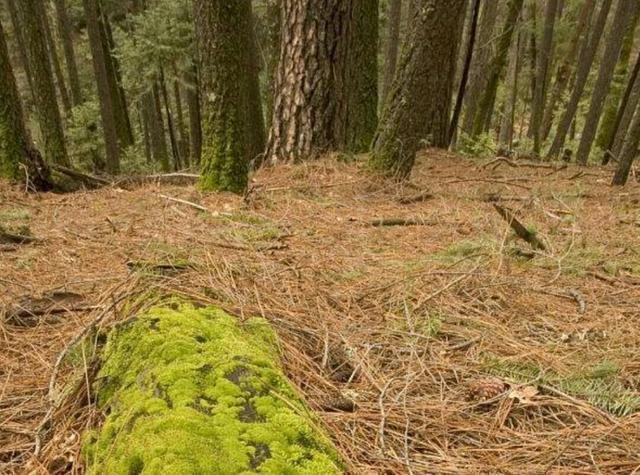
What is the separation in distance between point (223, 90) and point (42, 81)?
568 cm

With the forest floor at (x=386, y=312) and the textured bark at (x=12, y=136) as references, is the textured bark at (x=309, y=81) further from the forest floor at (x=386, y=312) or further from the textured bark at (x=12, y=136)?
the textured bark at (x=12, y=136)

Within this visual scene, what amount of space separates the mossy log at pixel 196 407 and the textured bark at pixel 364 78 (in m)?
5.78

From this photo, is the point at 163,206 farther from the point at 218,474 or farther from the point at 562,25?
the point at 562,25

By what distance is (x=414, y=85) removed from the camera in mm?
4590

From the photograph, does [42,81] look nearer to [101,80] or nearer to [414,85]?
[101,80]

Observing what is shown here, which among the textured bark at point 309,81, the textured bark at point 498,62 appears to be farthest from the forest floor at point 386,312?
the textured bark at point 498,62

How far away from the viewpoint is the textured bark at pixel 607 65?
8664mm

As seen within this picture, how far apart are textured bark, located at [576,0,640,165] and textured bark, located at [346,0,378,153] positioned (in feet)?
13.0

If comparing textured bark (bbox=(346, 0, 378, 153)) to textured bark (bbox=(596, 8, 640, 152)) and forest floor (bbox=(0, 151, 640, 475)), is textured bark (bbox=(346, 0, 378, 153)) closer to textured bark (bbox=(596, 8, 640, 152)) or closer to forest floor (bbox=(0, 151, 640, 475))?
forest floor (bbox=(0, 151, 640, 475))

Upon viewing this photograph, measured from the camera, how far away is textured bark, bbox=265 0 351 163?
18.7 feet

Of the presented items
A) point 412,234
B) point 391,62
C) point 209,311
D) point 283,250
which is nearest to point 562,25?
point 391,62

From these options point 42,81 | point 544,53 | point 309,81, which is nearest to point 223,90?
point 309,81

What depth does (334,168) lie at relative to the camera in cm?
554

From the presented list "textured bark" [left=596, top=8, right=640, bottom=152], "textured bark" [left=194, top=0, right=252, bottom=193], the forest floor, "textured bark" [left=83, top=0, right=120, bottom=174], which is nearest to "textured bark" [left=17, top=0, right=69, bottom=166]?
Answer: "textured bark" [left=83, top=0, right=120, bottom=174]
